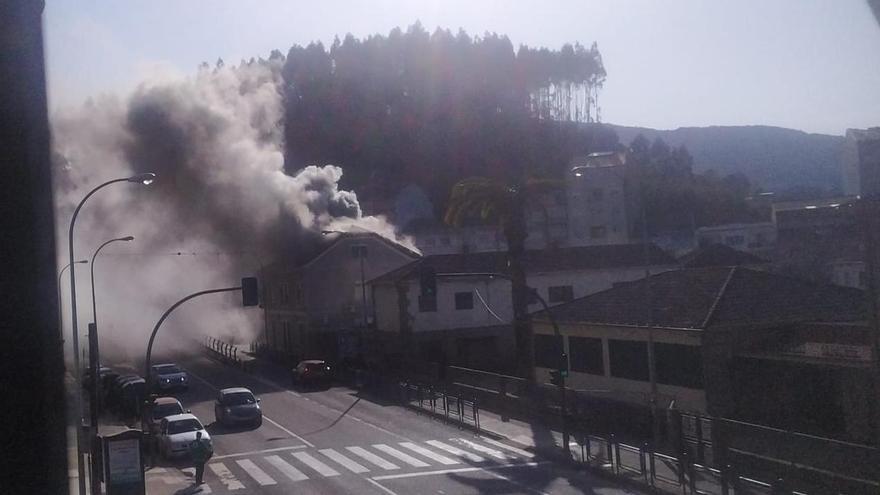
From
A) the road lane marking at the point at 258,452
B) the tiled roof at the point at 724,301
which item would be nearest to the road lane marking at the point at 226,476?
the road lane marking at the point at 258,452

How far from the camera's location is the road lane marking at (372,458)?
23.7m

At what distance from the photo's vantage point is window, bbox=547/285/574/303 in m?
50.8

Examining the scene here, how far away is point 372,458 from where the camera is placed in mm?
25125

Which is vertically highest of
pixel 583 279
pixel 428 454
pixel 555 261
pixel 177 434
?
pixel 555 261

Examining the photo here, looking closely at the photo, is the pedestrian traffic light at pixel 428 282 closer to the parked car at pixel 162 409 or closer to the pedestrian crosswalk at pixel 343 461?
the pedestrian crosswalk at pixel 343 461

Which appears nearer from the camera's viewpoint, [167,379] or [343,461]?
[343,461]

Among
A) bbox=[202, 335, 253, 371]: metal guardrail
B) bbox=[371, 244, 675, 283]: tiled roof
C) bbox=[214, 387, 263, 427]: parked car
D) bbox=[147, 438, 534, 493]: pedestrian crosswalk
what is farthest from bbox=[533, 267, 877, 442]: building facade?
bbox=[202, 335, 253, 371]: metal guardrail

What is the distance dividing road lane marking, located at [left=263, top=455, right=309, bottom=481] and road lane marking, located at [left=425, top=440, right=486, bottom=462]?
4.35 meters

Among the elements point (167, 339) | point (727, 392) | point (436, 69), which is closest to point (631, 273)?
point (727, 392)

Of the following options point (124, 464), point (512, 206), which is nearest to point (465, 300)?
point (512, 206)

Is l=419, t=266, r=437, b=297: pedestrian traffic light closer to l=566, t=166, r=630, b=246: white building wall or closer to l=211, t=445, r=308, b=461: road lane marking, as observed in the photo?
l=211, t=445, r=308, b=461: road lane marking

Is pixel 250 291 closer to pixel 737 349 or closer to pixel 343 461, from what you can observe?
pixel 343 461

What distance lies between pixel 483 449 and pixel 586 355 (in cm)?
863

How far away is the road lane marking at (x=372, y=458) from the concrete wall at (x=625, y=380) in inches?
277
